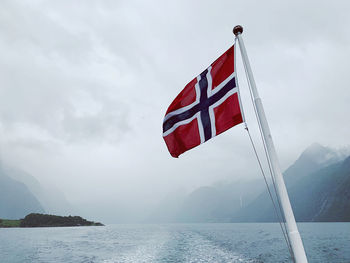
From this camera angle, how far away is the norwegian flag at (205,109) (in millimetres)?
7648

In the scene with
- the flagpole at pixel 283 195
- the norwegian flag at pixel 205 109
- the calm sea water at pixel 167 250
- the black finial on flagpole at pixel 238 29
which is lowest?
the calm sea water at pixel 167 250

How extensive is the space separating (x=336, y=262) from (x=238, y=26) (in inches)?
2048

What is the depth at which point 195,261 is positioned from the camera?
142 feet

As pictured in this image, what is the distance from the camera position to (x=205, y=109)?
332 inches

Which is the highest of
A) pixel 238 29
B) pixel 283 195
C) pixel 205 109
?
pixel 238 29

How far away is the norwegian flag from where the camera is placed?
25.1ft

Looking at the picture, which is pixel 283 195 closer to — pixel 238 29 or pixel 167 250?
pixel 238 29

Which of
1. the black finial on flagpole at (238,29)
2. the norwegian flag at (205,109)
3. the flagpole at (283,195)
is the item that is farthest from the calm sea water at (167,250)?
the black finial on flagpole at (238,29)

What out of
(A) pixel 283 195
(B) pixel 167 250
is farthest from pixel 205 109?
(B) pixel 167 250

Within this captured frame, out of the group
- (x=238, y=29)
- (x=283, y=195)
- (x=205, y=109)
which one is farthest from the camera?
(x=205, y=109)

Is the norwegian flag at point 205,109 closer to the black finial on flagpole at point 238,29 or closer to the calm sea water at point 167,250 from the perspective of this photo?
the black finial on flagpole at point 238,29

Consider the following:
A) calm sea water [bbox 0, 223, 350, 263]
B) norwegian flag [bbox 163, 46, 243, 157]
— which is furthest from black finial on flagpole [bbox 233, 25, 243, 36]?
calm sea water [bbox 0, 223, 350, 263]

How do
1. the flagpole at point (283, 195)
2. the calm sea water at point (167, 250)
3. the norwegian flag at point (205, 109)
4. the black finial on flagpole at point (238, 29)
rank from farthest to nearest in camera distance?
the calm sea water at point (167, 250) < the norwegian flag at point (205, 109) < the black finial on flagpole at point (238, 29) < the flagpole at point (283, 195)

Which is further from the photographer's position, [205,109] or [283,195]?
[205,109]
